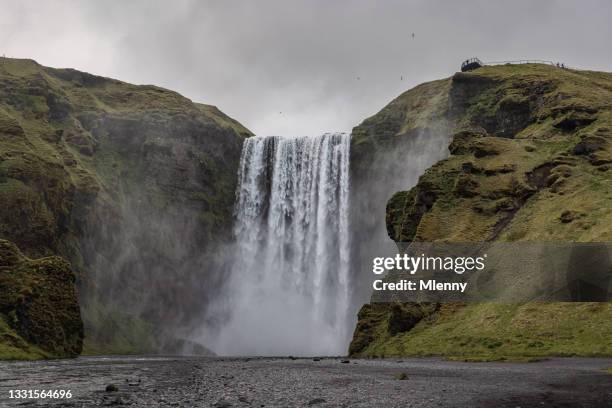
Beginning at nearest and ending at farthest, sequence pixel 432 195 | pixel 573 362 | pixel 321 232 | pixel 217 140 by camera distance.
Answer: pixel 573 362 → pixel 432 195 → pixel 321 232 → pixel 217 140

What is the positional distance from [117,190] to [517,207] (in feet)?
251

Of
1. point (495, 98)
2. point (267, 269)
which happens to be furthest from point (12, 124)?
point (495, 98)

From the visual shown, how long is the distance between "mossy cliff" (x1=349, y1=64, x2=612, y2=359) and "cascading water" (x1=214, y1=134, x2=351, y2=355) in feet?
81.9

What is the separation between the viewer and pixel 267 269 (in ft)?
344

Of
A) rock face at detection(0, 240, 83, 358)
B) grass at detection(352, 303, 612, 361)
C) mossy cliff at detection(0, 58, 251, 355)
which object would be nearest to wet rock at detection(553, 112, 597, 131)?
grass at detection(352, 303, 612, 361)

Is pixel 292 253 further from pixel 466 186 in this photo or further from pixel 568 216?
pixel 568 216

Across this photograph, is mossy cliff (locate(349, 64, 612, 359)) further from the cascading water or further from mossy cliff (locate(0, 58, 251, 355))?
mossy cliff (locate(0, 58, 251, 355))

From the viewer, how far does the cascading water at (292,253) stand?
97.2 meters

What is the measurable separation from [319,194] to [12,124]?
5083cm

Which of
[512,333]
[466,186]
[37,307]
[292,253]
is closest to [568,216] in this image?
[466,186]

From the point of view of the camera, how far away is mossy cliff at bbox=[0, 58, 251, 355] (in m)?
89.4

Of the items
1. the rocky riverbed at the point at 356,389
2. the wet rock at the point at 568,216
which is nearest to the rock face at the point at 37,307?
the rocky riverbed at the point at 356,389

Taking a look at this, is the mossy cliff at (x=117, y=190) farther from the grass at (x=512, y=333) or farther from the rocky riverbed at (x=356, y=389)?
the rocky riverbed at (x=356, y=389)

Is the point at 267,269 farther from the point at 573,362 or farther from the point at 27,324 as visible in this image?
the point at 573,362
